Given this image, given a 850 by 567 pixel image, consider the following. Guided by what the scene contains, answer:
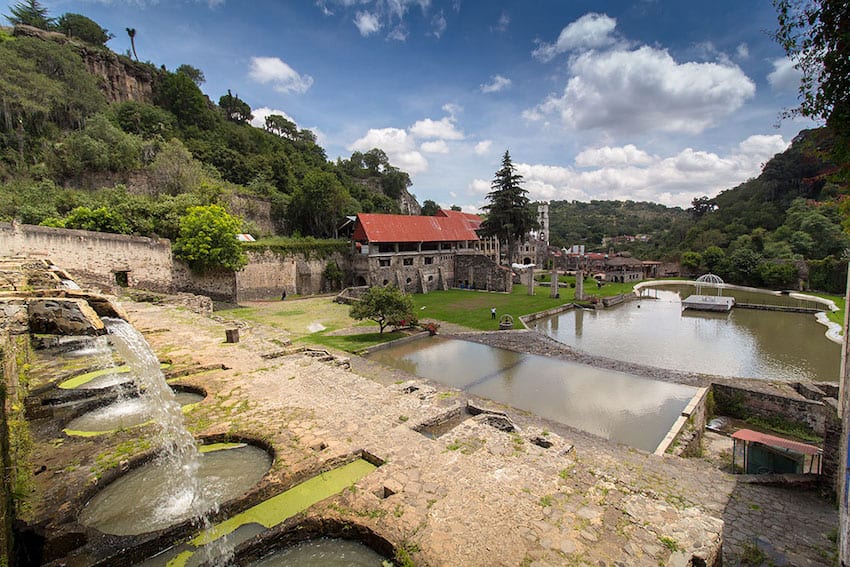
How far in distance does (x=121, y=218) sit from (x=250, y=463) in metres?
21.5

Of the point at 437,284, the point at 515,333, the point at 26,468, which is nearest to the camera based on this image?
the point at 26,468

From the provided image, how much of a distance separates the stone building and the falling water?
2141 cm

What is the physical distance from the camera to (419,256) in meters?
33.0

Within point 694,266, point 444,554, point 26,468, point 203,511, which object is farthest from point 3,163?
point 694,266

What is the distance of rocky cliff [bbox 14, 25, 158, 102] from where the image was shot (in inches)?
1588

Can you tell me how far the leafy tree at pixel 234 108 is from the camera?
57.9 meters

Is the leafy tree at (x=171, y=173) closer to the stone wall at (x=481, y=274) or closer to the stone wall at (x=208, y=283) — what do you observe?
the stone wall at (x=208, y=283)

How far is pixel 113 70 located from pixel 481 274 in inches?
1941

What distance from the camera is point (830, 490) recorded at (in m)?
6.86

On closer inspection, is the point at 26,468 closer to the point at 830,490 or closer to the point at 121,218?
the point at 830,490

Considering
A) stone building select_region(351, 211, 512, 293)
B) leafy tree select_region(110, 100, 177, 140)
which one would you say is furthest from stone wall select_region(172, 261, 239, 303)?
leafy tree select_region(110, 100, 177, 140)

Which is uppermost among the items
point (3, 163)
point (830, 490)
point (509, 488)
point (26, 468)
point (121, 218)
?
point (3, 163)

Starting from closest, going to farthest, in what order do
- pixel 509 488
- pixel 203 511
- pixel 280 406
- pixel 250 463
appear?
pixel 203 511, pixel 509 488, pixel 250 463, pixel 280 406

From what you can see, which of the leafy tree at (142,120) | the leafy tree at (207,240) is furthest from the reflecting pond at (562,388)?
the leafy tree at (142,120)
